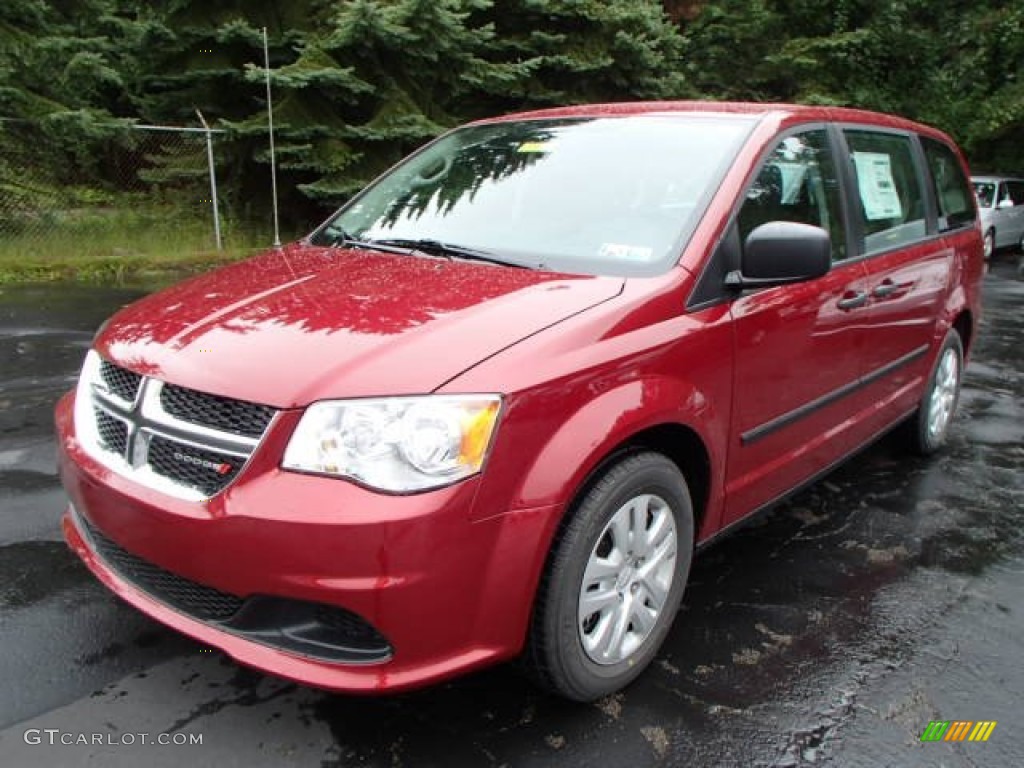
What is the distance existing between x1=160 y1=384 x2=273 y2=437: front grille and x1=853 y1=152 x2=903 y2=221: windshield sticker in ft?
9.14

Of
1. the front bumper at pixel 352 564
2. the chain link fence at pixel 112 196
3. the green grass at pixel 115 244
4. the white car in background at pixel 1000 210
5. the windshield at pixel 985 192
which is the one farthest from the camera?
the windshield at pixel 985 192

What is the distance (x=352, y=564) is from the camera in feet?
6.40

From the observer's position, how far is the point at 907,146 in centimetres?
429

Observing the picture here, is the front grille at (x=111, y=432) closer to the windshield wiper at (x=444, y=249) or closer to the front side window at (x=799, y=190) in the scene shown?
the windshield wiper at (x=444, y=249)

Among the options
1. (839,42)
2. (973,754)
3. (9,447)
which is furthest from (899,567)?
(839,42)

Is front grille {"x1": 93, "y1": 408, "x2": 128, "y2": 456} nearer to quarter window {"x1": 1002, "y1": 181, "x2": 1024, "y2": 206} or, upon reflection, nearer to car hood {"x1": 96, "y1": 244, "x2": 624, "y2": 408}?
car hood {"x1": 96, "y1": 244, "x2": 624, "y2": 408}

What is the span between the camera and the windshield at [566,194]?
2.83 meters

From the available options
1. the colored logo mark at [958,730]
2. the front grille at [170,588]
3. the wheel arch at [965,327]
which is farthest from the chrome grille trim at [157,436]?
the wheel arch at [965,327]

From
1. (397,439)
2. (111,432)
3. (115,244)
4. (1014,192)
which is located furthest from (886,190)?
(1014,192)

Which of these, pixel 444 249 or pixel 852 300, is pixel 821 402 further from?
Answer: pixel 444 249

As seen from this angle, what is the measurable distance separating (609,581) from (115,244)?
9835 mm

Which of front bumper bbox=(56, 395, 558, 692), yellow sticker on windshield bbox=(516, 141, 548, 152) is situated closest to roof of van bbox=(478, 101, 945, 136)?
yellow sticker on windshield bbox=(516, 141, 548, 152)

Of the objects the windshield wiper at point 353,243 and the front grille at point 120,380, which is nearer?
the front grille at point 120,380

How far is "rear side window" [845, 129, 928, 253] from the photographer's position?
367cm
